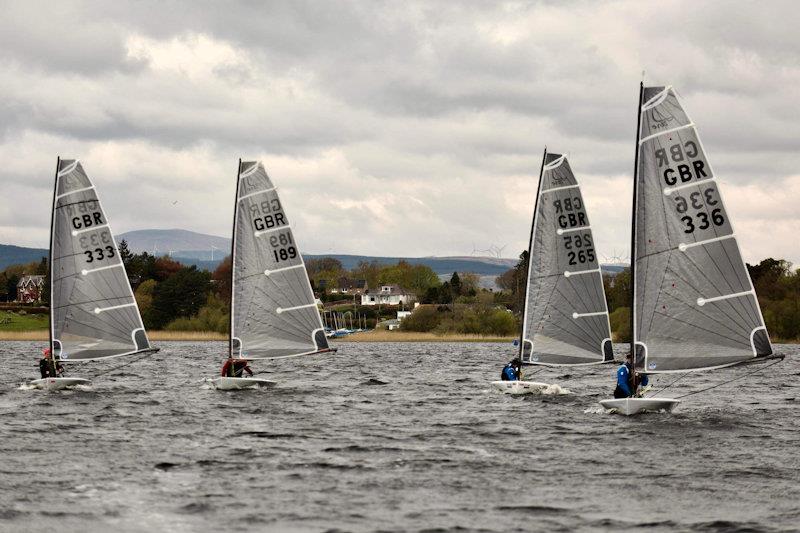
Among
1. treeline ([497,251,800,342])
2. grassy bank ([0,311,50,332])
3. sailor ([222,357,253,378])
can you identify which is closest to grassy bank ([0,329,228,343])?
grassy bank ([0,311,50,332])

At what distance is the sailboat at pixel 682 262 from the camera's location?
35.2m

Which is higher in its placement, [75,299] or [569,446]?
[75,299]

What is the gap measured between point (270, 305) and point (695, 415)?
1882 cm

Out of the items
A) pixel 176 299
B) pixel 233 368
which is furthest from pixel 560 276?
pixel 176 299

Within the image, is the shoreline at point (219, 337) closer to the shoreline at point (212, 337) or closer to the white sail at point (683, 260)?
the shoreline at point (212, 337)

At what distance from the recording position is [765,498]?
25859 mm

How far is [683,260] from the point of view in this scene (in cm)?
3566

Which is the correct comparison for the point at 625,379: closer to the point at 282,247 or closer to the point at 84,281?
the point at 282,247

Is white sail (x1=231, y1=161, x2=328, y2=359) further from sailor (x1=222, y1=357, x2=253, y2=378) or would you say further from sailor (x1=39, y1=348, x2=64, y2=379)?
sailor (x1=39, y1=348, x2=64, y2=379)

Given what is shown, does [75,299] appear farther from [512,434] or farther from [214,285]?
[214,285]

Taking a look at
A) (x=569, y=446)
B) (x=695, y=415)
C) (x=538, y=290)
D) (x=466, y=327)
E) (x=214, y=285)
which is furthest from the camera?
(x=214, y=285)

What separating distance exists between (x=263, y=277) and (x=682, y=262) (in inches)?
835

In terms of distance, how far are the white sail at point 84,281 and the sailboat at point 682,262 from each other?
23.5 meters

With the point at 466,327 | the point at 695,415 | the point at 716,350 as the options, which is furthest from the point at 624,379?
the point at 466,327
